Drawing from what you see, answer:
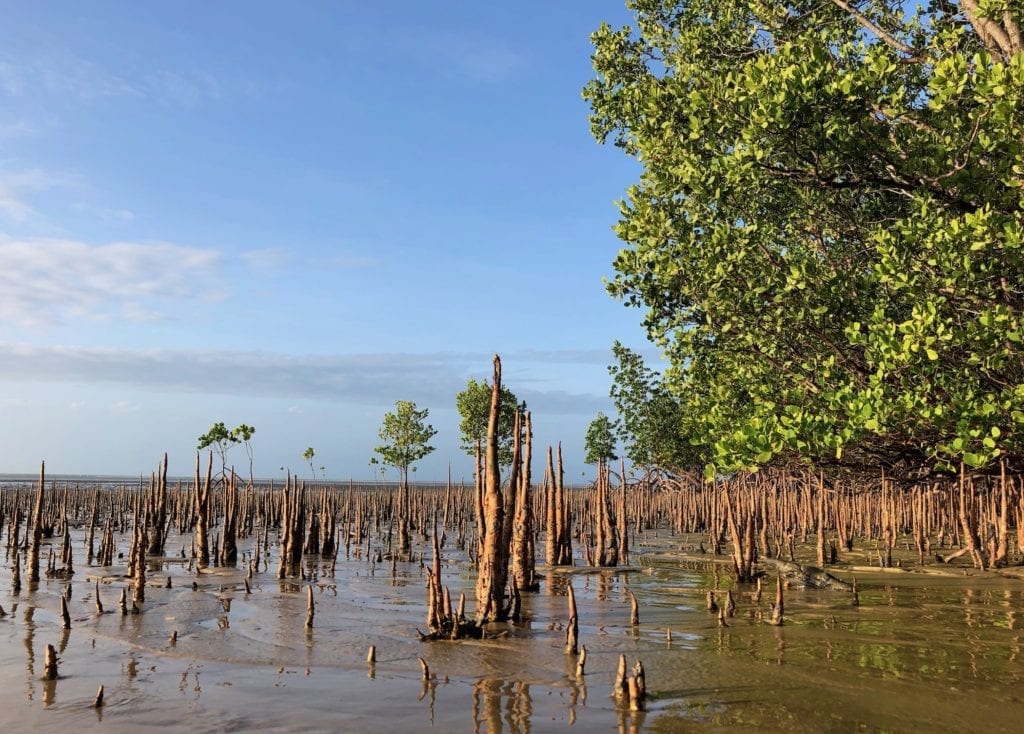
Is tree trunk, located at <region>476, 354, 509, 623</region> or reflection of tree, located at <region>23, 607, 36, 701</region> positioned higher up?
tree trunk, located at <region>476, 354, 509, 623</region>

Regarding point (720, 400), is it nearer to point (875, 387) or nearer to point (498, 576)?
point (875, 387)

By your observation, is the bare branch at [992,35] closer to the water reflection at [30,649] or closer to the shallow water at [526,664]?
the shallow water at [526,664]

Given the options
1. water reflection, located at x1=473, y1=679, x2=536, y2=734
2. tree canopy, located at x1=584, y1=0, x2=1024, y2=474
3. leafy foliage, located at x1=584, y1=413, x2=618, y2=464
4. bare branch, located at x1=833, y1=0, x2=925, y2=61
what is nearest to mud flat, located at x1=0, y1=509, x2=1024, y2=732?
water reflection, located at x1=473, y1=679, x2=536, y2=734

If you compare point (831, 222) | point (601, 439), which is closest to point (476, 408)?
point (601, 439)

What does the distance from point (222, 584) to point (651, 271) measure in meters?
8.64

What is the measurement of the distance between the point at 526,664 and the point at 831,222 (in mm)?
10024

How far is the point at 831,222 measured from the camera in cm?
1398

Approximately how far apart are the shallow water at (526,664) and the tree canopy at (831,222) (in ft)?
9.04

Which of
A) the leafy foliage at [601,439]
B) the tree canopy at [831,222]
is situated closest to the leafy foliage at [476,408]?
the leafy foliage at [601,439]

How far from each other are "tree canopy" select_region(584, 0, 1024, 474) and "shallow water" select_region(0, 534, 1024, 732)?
9.04ft

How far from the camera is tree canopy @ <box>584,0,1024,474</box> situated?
985cm

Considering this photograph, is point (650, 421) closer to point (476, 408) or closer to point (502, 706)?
point (476, 408)

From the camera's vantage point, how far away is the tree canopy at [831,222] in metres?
9.85

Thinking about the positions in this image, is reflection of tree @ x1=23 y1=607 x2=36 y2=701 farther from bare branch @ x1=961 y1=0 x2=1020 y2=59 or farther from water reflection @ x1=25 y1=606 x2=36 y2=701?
bare branch @ x1=961 y1=0 x2=1020 y2=59
